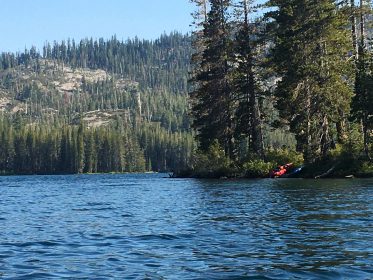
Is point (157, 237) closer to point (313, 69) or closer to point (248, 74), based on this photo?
point (313, 69)

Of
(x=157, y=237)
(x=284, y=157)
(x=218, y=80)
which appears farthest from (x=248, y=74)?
Answer: (x=157, y=237)

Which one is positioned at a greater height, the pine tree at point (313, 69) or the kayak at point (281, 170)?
the pine tree at point (313, 69)

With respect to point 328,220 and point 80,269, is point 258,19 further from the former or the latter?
point 80,269

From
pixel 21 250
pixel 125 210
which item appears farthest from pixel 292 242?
pixel 125 210

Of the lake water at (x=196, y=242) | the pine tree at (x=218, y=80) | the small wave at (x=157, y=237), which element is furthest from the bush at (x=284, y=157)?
the small wave at (x=157, y=237)

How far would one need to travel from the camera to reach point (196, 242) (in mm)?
15203

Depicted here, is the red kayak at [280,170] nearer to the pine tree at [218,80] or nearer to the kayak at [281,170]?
the kayak at [281,170]

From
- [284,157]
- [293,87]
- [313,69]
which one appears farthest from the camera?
[284,157]

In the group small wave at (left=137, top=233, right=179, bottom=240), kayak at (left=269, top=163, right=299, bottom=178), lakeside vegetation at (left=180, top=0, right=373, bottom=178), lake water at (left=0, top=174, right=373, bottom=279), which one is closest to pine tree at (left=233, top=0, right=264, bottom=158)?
lakeside vegetation at (left=180, top=0, right=373, bottom=178)

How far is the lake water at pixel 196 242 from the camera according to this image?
456 inches

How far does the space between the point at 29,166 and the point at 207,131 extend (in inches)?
5103

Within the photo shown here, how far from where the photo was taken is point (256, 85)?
5781 centimetres

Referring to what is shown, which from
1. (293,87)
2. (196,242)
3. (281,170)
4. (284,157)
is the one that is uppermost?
(293,87)

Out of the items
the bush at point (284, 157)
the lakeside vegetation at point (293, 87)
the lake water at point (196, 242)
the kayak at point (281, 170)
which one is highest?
the lakeside vegetation at point (293, 87)
